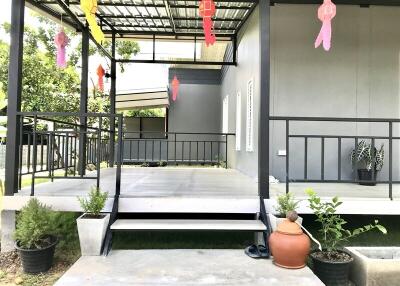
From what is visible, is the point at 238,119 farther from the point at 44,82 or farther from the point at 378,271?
the point at 44,82

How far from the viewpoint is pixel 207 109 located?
12.3 meters

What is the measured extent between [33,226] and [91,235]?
54 centimetres

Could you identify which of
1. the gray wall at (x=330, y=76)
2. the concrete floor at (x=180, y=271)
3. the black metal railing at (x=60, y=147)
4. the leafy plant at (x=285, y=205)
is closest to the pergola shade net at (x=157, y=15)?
the gray wall at (x=330, y=76)

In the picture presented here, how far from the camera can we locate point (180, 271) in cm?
294

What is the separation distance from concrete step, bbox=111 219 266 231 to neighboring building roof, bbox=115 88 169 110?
27.2 feet

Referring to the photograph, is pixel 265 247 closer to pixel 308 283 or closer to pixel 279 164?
Result: pixel 308 283

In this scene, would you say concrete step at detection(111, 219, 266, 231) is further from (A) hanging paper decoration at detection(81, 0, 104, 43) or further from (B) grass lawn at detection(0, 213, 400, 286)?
(A) hanging paper decoration at detection(81, 0, 104, 43)

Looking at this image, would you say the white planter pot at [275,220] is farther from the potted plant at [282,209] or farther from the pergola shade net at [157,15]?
the pergola shade net at [157,15]

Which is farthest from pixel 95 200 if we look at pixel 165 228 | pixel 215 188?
pixel 215 188

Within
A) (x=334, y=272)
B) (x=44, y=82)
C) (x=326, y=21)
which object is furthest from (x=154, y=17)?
(x=44, y=82)

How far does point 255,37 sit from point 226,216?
10.6ft

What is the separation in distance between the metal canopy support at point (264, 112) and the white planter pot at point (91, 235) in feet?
5.67

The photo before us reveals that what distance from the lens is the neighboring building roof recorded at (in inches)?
452

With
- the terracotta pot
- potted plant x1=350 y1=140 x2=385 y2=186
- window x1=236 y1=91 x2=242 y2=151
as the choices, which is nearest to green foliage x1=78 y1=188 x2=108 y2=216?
the terracotta pot
